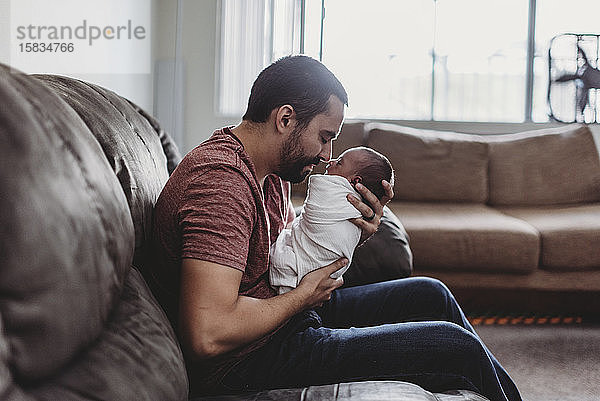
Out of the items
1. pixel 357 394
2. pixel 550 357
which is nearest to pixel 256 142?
pixel 357 394

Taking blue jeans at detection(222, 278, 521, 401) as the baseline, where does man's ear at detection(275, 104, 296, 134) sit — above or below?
above

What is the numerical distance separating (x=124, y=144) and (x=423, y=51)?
445 centimetres

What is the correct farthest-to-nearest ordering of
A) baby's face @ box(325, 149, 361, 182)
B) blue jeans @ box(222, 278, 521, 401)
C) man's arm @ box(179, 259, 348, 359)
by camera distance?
1. baby's face @ box(325, 149, 361, 182)
2. blue jeans @ box(222, 278, 521, 401)
3. man's arm @ box(179, 259, 348, 359)

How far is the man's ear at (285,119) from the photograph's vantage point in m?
1.50

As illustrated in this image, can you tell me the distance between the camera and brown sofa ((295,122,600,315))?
11.0 feet

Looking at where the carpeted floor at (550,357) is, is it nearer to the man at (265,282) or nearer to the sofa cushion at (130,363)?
the man at (265,282)

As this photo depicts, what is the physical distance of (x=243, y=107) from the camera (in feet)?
18.4

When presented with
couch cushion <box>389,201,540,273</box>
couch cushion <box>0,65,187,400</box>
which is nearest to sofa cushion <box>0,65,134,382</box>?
couch cushion <box>0,65,187,400</box>

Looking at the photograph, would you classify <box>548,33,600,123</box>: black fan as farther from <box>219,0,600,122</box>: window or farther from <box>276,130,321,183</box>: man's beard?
<box>276,130,321,183</box>: man's beard

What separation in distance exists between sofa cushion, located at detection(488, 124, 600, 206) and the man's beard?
287 centimetres

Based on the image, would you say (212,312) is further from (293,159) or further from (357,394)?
(293,159)

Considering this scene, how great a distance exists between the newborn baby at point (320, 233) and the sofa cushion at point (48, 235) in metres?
0.59

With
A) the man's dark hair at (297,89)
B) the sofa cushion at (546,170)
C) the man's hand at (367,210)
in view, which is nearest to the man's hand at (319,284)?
the man's hand at (367,210)

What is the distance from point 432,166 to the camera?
412 centimetres
